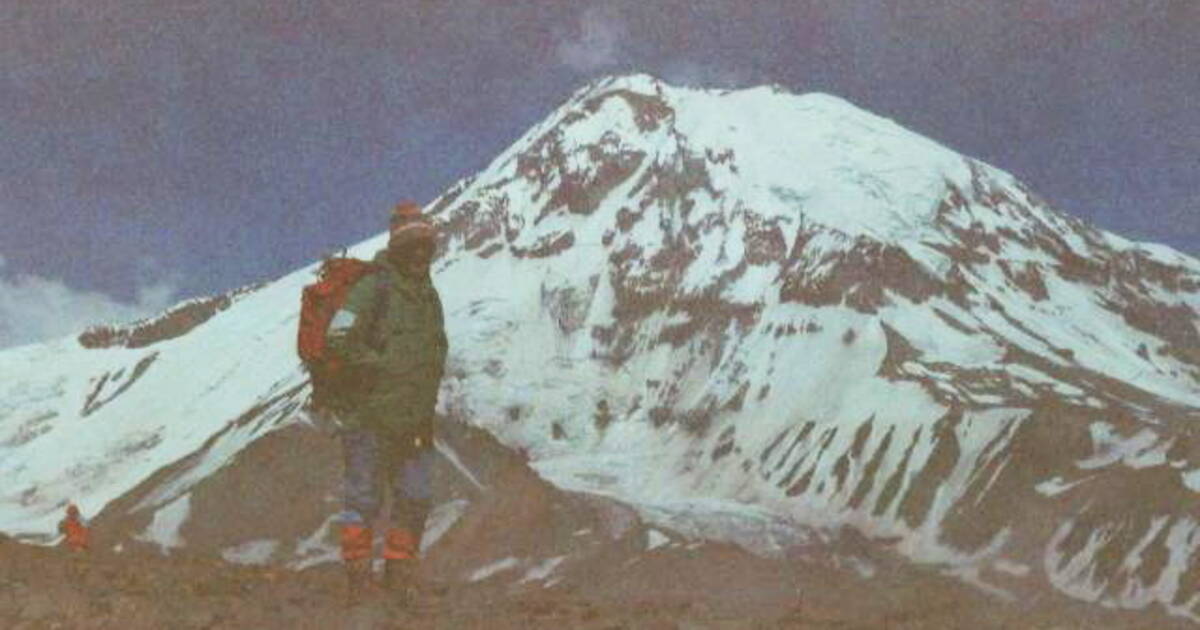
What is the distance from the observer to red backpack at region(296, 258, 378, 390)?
14.0 m

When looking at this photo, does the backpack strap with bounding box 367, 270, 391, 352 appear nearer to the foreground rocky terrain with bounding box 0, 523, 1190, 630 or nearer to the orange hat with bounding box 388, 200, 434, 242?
the orange hat with bounding box 388, 200, 434, 242

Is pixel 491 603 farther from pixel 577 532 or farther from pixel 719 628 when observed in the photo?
pixel 577 532

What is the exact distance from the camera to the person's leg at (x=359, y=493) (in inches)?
561

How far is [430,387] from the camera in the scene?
1485cm

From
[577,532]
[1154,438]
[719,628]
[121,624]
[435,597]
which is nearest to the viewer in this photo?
[121,624]

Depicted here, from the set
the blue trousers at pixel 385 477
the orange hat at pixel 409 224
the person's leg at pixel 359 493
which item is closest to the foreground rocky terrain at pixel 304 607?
the person's leg at pixel 359 493

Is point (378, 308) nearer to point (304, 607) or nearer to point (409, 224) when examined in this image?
point (409, 224)

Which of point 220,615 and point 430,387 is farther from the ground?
point 430,387

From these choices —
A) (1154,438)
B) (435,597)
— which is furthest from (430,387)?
(1154,438)

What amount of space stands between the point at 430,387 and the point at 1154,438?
177439 mm

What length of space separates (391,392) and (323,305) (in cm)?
101

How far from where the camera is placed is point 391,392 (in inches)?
571

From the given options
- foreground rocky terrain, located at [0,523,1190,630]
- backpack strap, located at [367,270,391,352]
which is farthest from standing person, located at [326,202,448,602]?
foreground rocky terrain, located at [0,523,1190,630]

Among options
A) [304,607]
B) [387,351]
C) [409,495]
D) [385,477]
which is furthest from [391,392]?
[304,607]
